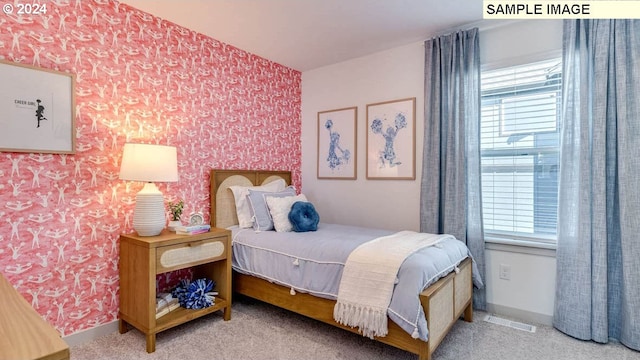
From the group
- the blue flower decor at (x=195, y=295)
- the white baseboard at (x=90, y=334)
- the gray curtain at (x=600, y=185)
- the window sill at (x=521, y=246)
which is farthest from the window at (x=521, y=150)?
the white baseboard at (x=90, y=334)

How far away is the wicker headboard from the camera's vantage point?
3004 mm

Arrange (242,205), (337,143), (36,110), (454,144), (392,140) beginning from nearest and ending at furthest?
(36,110) < (454,144) < (242,205) < (392,140) < (337,143)

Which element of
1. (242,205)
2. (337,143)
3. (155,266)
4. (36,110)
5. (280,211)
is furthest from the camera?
(337,143)

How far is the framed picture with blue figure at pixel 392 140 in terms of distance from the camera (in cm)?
314

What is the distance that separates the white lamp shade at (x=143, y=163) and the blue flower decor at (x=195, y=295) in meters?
0.88

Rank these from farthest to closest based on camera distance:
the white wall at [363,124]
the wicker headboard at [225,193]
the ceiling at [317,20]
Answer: the white wall at [363,124]
the wicker headboard at [225,193]
the ceiling at [317,20]

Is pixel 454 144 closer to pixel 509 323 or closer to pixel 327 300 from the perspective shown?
pixel 509 323

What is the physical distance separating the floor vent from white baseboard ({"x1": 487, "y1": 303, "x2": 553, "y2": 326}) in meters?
0.09

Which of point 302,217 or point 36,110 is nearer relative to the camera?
point 36,110

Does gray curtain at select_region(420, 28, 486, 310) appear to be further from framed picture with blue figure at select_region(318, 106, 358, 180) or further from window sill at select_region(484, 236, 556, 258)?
framed picture with blue figure at select_region(318, 106, 358, 180)

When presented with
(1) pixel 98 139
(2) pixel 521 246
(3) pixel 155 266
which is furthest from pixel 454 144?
(1) pixel 98 139

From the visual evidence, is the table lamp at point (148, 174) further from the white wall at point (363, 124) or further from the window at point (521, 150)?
the window at point (521, 150)

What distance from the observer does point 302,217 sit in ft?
9.26

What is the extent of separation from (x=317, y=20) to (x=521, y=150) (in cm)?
196
